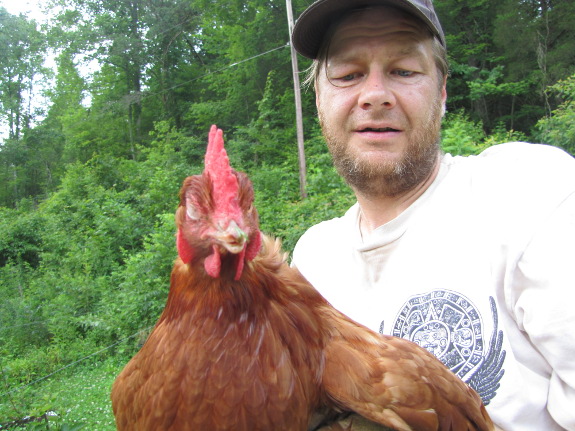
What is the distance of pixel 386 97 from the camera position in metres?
Result: 1.88

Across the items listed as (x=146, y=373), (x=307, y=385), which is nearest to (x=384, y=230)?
(x=307, y=385)

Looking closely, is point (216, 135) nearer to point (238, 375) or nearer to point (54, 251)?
point (238, 375)

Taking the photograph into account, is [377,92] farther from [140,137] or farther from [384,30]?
[140,137]

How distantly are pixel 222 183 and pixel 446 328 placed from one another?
103 centimetres

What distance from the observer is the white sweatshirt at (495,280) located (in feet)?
4.33

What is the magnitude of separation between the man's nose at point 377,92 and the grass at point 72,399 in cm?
369

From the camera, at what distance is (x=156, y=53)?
24.1m

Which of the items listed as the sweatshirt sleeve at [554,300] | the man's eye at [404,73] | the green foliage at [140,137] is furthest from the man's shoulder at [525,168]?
the green foliage at [140,137]

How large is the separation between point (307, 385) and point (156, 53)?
26.3 meters

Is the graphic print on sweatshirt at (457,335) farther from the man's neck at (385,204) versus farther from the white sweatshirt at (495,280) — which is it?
the man's neck at (385,204)

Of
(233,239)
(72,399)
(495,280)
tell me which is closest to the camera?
(233,239)

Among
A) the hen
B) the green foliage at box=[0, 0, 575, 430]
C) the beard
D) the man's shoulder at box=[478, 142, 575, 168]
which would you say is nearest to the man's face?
the beard

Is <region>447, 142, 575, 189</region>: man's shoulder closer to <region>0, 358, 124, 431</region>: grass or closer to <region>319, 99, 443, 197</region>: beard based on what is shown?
<region>319, 99, 443, 197</region>: beard

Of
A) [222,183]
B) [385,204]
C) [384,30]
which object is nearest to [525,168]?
[385,204]
